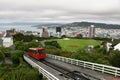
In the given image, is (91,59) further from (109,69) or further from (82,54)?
(109,69)

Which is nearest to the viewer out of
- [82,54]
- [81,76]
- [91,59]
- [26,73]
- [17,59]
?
[81,76]

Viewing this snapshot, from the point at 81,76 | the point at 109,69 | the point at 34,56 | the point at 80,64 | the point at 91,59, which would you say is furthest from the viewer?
the point at 34,56

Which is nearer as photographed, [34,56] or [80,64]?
[80,64]

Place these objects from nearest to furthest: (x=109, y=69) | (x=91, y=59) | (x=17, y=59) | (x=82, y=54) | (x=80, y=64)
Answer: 1. (x=109, y=69)
2. (x=80, y=64)
3. (x=91, y=59)
4. (x=82, y=54)
5. (x=17, y=59)

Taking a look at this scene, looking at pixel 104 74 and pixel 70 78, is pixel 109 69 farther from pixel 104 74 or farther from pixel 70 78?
pixel 70 78

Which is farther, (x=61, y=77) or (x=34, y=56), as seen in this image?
(x=34, y=56)

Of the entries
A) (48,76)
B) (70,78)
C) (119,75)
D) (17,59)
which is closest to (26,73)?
(48,76)

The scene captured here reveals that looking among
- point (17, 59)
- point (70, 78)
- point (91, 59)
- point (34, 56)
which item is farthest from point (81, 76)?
point (17, 59)

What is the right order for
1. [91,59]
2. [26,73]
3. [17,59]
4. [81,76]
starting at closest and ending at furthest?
[81,76], [26,73], [91,59], [17,59]
